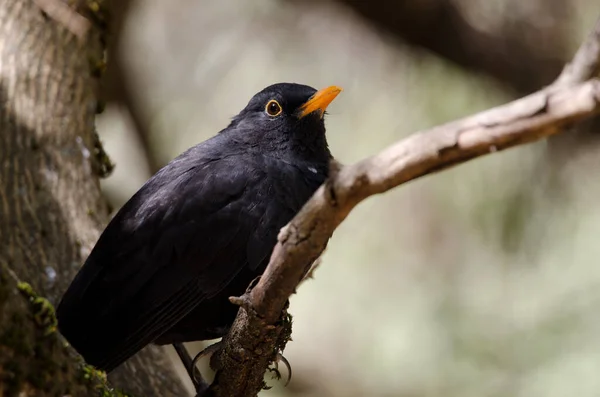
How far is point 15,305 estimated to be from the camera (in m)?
2.68

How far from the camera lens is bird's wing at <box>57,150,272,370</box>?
3697 millimetres

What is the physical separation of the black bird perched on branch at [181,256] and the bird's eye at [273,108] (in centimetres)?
45

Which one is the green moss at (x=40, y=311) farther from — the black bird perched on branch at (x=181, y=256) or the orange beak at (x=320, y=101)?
the orange beak at (x=320, y=101)

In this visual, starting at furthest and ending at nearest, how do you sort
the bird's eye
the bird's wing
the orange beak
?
the bird's eye → the orange beak → the bird's wing

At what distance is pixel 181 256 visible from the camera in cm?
380

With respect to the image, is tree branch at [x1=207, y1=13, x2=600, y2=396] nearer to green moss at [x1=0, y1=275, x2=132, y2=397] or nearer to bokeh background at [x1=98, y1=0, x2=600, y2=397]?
green moss at [x1=0, y1=275, x2=132, y2=397]

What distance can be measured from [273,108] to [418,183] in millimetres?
3847

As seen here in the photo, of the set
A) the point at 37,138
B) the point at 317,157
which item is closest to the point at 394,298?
the point at 317,157

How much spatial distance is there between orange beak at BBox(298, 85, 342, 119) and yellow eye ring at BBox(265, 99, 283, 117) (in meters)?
0.14

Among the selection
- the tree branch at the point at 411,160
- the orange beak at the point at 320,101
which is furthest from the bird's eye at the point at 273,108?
the tree branch at the point at 411,160

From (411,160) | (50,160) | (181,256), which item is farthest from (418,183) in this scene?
(411,160)

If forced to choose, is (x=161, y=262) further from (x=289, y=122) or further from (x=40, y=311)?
(x=289, y=122)

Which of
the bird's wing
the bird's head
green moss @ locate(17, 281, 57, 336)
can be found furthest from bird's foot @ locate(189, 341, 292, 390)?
the bird's head

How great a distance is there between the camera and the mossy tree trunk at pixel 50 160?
4.07m
